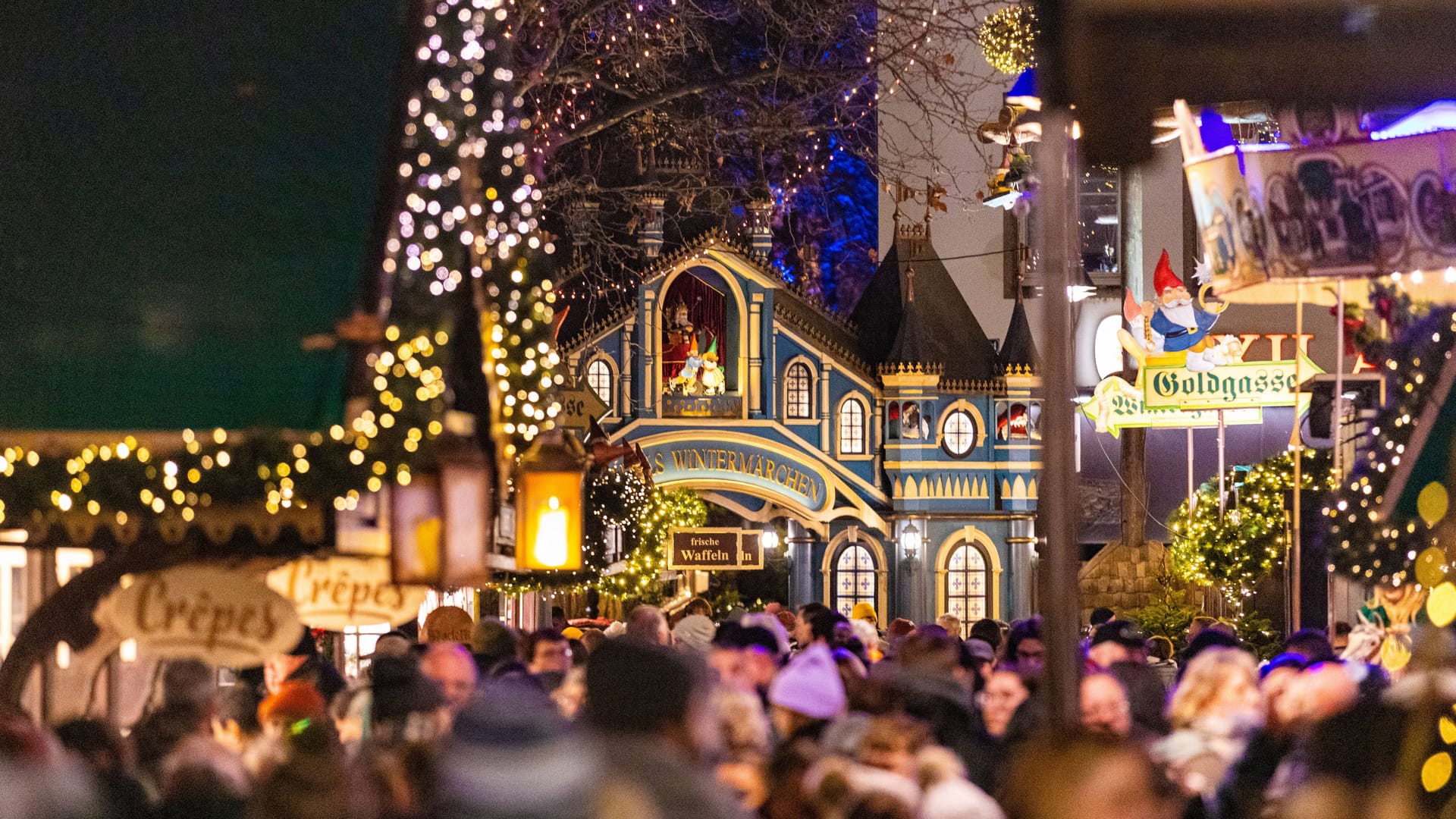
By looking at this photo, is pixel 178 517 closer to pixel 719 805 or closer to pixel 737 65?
pixel 719 805

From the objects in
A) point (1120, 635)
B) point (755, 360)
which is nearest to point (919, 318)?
point (755, 360)

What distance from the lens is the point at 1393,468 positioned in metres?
8.73

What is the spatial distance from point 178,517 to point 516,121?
255 centimetres

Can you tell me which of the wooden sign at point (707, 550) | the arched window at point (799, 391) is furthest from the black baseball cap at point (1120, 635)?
the arched window at point (799, 391)

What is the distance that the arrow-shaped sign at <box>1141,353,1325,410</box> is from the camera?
74.7 feet

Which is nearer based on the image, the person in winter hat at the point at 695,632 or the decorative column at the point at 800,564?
the person in winter hat at the point at 695,632

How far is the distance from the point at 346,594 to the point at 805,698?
2.39m

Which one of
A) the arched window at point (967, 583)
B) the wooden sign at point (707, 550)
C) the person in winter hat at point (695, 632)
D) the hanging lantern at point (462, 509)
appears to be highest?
the hanging lantern at point (462, 509)

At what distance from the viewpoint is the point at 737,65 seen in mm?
39750

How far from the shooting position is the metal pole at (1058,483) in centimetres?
403

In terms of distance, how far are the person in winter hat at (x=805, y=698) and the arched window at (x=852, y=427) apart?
3039cm

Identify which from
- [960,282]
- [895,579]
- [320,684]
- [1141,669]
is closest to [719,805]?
[1141,669]

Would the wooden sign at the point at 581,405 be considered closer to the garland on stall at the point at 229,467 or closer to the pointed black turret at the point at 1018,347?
the garland on stall at the point at 229,467

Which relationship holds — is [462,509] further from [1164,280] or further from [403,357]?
[1164,280]
